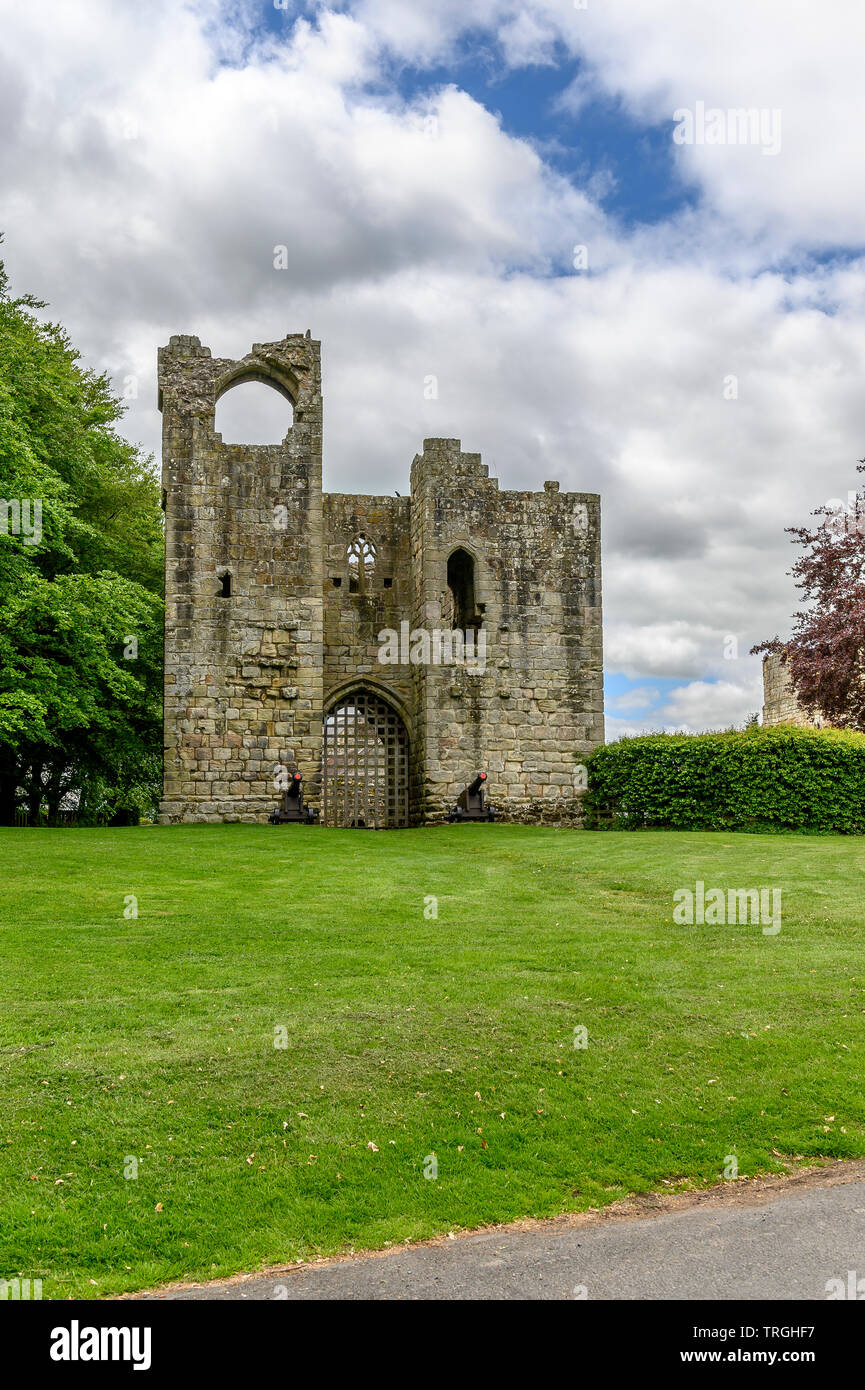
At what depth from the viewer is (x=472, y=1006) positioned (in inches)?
340

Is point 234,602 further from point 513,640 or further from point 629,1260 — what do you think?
point 629,1260

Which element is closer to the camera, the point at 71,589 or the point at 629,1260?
the point at 629,1260

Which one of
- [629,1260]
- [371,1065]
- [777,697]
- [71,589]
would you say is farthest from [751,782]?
[777,697]

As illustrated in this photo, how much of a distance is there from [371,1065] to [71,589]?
50.9 feet

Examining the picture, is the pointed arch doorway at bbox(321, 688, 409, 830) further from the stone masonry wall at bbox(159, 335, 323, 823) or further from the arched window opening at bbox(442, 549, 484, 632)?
the arched window opening at bbox(442, 549, 484, 632)

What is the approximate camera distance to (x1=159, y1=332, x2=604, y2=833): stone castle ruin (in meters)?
22.9

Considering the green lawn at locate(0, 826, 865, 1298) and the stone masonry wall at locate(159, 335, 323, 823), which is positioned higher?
the stone masonry wall at locate(159, 335, 323, 823)

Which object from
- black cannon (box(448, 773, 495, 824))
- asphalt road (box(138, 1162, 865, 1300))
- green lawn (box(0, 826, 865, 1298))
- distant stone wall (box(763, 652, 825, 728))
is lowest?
asphalt road (box(138, 1162, 865, 1300))

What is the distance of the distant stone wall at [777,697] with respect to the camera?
4034cm

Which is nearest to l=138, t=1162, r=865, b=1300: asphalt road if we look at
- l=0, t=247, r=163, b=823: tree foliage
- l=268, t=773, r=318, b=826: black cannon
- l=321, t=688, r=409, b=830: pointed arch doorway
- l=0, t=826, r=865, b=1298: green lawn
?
l=0, t=826, r=865, b=1298: green lawn

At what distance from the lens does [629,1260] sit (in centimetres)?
509

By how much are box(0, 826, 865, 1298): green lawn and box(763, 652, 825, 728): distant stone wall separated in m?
28.2
